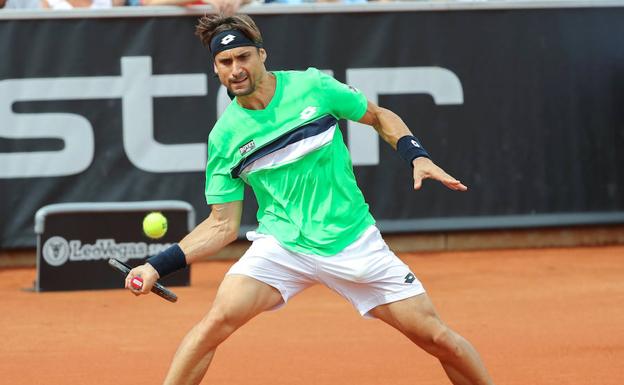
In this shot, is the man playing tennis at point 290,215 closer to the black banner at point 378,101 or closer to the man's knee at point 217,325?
the man's knee at point 217,325

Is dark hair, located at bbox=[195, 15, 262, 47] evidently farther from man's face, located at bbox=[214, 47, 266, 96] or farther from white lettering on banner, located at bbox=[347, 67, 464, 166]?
white lettering on banner, located at bbox=[347, 67, 464, 166]

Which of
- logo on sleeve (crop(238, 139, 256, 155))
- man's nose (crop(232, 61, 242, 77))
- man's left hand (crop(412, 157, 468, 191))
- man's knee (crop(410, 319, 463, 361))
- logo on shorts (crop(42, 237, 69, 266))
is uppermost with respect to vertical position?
man's nose (crop(232, 61, 242, 77))

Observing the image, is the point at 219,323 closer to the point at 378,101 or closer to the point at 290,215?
the point at 290,215

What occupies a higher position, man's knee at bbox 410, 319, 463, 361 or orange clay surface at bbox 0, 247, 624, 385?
man's knee at bbox 410, 319, 463, 361

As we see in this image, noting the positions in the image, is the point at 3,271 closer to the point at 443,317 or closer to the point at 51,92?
the point at 51,92

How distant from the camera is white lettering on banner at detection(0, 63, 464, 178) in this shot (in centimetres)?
1068

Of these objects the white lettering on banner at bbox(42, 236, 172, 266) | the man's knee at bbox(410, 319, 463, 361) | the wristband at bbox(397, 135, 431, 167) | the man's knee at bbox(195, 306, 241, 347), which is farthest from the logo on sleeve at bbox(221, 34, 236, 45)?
the white lettering on banner at bbox(42, 236, 172, 266)

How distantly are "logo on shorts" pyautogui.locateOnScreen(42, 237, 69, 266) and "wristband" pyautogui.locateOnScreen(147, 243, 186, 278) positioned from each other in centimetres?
458

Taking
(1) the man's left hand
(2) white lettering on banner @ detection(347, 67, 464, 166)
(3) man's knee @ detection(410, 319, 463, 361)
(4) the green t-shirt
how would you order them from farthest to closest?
(2) white lettering on banner @ detection(347, 67, 464, 166) → (4) the green t-shirt → (3) man's knee @ detection(410, 319, 463, 361) → (1) the man's left hand

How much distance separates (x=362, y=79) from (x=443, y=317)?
128 inches

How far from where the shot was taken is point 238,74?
17.2 feet

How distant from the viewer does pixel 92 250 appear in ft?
32.1

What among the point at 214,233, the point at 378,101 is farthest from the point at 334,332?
the point at 378,101

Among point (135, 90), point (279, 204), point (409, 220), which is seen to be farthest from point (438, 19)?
point (279, 204)
